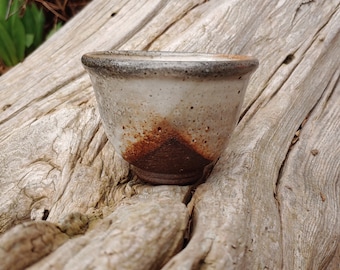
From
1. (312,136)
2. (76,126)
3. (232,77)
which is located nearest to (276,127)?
(312,136)

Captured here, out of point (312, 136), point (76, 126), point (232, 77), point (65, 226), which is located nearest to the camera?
point (65, 226)

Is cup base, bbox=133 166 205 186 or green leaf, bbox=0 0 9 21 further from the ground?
green leaf, bbox=0 0 9 21

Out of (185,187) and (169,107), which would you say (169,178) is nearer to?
(185,187)

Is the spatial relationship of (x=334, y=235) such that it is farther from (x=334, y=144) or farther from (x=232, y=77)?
(x=232, y=77)

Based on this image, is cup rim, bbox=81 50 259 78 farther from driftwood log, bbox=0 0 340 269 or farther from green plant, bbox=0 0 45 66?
green plant, bbox=0 0 45 66

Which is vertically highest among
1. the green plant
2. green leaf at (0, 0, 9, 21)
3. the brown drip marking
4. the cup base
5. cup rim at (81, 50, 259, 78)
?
green leaf at (0, 0, 9, 21)

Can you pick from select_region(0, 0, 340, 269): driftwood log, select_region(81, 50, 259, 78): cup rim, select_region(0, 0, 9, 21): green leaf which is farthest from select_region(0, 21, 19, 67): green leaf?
select_region(81, 50, 259, 78): cup rim

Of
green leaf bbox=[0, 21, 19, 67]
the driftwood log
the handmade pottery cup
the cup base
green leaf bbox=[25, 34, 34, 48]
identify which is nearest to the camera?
the driftwood log
